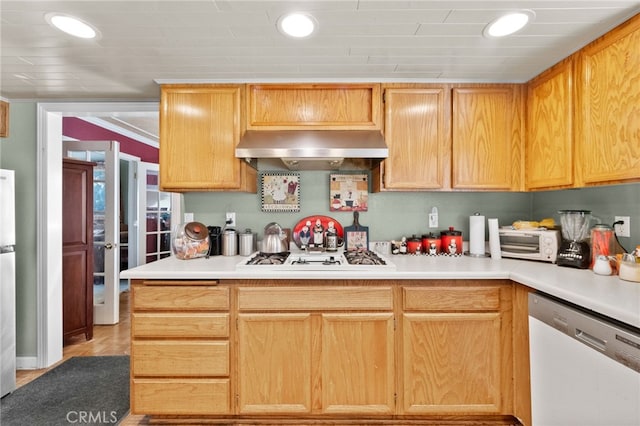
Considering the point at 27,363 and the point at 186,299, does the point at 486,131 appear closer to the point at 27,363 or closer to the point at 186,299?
the point at 186,299

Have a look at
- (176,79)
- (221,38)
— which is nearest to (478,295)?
(221,38)

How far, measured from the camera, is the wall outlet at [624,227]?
5.85ft

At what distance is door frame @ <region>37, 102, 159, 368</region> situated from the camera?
2.58m

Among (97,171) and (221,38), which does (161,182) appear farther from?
(97,171)

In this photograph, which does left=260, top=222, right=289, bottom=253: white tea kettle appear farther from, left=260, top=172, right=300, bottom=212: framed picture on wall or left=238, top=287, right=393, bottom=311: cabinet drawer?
left=238, top=287, right=393, bottom=311: cabinet drawer

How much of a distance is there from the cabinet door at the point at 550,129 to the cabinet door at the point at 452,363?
3.10 feet

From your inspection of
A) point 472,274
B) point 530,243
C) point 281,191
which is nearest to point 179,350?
point 281,191

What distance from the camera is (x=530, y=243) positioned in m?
2.10

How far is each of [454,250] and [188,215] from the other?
205cm

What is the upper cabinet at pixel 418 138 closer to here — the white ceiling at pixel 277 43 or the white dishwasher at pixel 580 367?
the white ceiling at pixel 277 43

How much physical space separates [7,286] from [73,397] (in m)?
0.87

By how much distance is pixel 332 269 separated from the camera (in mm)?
1818

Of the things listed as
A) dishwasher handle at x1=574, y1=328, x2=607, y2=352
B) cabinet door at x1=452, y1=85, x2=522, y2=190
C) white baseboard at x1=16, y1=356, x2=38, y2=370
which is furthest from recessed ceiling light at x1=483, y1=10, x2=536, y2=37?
white baseboard at x1=16, y1=356, x2=38, y2=370

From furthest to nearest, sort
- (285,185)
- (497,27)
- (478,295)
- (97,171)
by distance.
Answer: (97,171) < (285,185) < (478,295) < (497,27)
